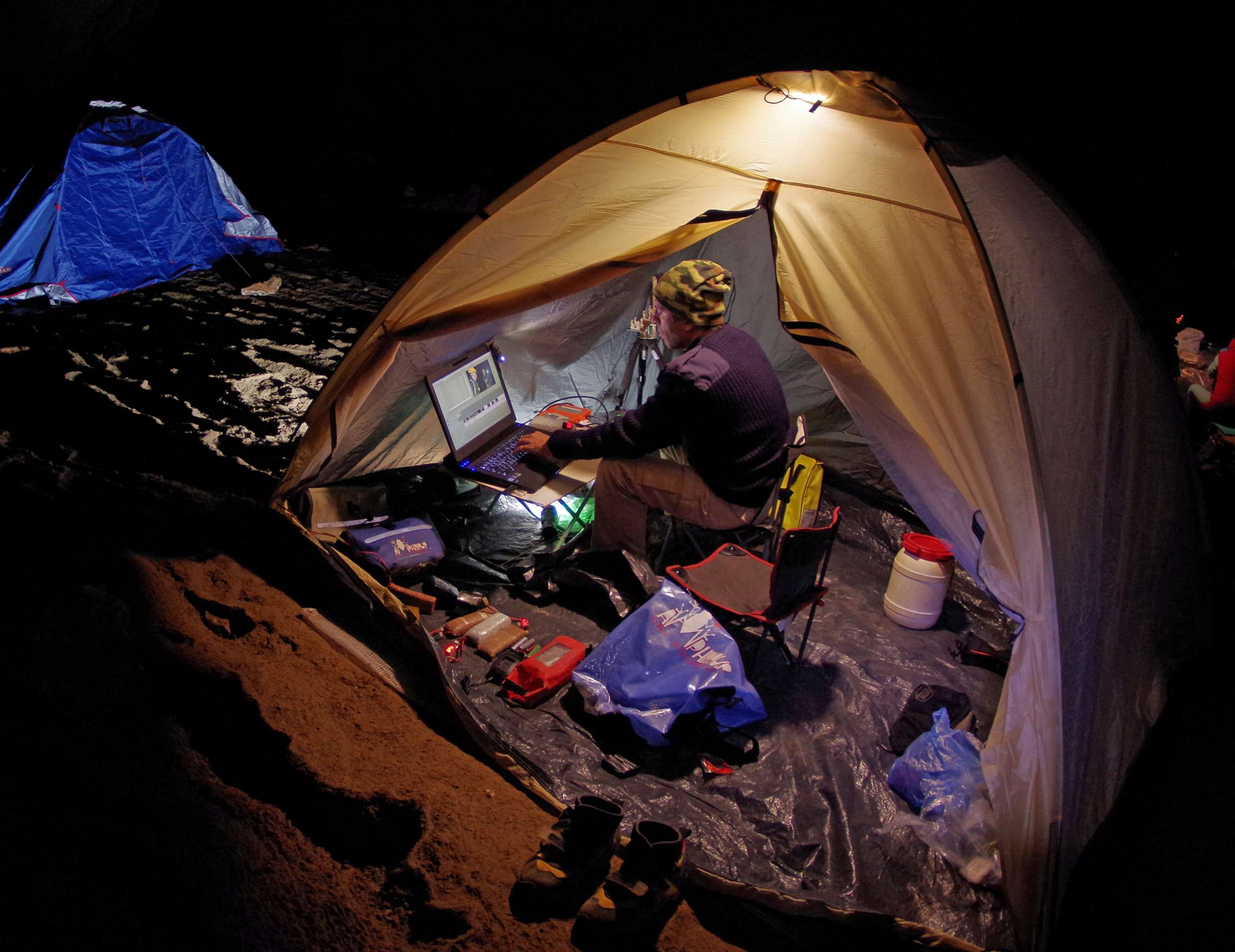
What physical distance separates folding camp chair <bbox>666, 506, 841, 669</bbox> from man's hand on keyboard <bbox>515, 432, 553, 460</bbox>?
0.80m

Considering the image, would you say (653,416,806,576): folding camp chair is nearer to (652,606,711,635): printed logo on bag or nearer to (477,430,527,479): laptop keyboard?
(652,606,711,635): printed logo on bag

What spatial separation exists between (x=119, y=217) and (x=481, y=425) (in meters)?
5.76

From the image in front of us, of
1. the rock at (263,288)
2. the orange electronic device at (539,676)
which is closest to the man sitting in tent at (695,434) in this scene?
the orange electronic device at (539,676)

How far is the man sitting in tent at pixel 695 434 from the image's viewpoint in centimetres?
302

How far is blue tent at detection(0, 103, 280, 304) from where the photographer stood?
6527 mm

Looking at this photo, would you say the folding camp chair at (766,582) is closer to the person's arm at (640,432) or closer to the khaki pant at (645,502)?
the khaki pant at (645,502)

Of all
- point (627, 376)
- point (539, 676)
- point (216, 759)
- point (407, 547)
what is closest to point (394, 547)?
point (407, 547)

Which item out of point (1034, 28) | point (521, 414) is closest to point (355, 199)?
point (521, 414)

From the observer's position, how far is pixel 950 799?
7.66ft

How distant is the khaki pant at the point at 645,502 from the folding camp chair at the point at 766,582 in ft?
0.56

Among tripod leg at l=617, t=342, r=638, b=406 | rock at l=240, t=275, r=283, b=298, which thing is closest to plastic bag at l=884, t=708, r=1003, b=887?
tripod leg at l=617, t=342, r=638, b=406

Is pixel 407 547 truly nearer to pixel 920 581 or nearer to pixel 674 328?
pixel 674 328

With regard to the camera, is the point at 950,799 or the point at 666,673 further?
the point at 666,673

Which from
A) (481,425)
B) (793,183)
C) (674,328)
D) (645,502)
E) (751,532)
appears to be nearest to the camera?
(793,183)
